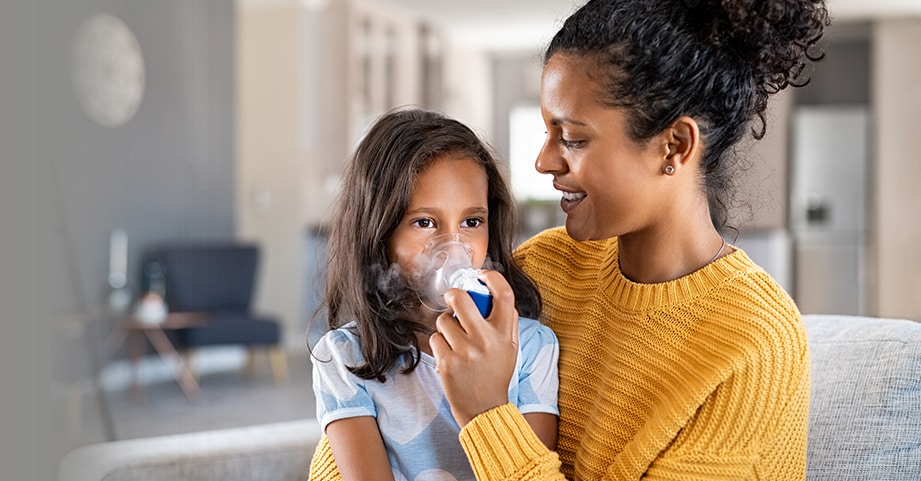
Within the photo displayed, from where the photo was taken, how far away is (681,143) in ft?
3.82

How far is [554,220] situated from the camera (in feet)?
25.7

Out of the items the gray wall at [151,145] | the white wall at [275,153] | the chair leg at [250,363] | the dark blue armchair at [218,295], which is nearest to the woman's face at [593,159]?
the gray wall at [151,145]

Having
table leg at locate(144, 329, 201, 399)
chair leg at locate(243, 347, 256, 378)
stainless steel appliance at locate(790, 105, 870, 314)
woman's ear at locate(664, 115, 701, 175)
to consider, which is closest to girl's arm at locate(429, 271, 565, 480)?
woman's ear at locate(664, 115, 701, 175)

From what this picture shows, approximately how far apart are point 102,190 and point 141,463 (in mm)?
2936

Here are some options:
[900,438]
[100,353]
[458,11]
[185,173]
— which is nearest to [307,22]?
[458,11]

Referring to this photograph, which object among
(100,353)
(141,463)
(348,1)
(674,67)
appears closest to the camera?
(674,67)

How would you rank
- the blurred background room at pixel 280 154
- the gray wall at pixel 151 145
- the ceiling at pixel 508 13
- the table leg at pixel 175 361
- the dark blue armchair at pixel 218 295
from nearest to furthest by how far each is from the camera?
the gray wall at pixel 151 145, the blurred background room at pixel 280 154, the table leg at pixel 175 361, the dark blue armchair at pixel 218 295, the ceiling at pixel 508 13

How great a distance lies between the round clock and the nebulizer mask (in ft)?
11.1

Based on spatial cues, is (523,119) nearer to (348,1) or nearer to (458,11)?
(458,11)

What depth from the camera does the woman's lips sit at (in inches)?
46.7

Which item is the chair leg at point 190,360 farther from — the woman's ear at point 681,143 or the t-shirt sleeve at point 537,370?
the woman's ear at point 681,143

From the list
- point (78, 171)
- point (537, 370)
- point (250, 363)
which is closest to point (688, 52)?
point (537, 370)

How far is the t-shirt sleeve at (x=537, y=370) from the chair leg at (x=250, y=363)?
5170mm

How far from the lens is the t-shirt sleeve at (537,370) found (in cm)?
125
